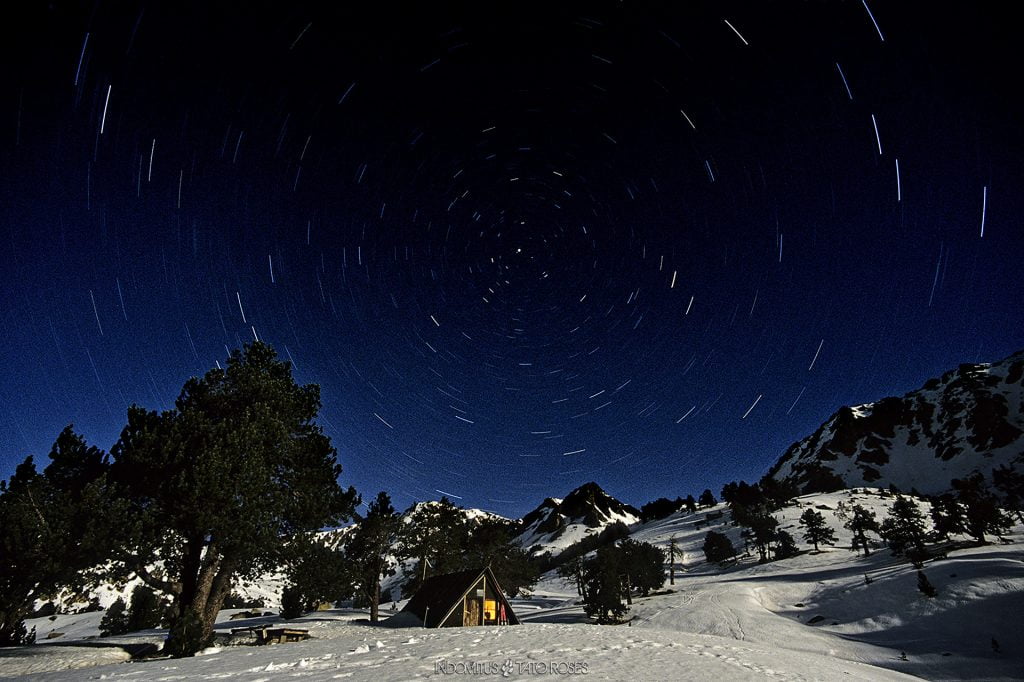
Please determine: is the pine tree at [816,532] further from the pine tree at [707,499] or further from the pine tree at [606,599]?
the pine tree at [707,499]

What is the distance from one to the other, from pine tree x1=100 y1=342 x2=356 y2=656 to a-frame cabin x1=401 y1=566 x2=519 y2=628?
15053 mm

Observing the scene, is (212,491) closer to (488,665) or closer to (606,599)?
(488,665)

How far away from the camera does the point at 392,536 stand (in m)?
45.6

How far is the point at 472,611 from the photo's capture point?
36.0m

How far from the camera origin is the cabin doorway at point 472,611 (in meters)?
35.5

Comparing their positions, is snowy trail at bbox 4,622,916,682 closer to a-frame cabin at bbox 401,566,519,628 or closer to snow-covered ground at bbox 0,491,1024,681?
snow-covered ground at bbox 0,491,1024,681

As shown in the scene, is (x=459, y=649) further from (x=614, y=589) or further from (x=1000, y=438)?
(x=1000, y=438)

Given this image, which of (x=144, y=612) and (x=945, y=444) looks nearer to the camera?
(x=144, y=612)

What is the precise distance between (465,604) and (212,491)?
23.8 metres

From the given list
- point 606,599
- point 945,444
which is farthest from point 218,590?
point 945,444

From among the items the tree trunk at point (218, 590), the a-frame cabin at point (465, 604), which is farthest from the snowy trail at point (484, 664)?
the a-frame cabin at point (465, 604)

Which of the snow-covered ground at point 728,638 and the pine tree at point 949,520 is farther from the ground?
the pine tree at point 949,520

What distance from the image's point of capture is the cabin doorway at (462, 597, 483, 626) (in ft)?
116

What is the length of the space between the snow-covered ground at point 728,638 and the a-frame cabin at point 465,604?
2.98 metres
